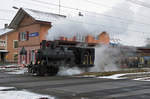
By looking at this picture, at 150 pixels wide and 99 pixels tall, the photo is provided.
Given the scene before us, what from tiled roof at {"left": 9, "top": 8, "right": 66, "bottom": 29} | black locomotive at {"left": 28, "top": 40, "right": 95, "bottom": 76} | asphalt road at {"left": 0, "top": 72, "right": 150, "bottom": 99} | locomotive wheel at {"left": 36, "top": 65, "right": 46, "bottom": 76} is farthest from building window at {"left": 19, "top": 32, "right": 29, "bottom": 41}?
asphalt road at {"left": 0, "top": 72, "right": 150, "bottom": 99}

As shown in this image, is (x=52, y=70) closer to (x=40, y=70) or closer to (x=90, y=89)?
(x=40, y=70)

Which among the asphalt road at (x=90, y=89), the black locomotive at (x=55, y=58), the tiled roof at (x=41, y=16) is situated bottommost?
the asphalt road at (x=90, y=89)

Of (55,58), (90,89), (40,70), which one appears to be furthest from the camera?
(55,58)

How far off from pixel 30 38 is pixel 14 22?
194 inches

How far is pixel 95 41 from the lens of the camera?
28.4 m

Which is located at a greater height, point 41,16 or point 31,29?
point 41,16

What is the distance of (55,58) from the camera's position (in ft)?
67.9

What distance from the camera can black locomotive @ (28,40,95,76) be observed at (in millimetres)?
20109

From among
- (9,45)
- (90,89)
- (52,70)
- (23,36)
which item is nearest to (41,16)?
(23,36)

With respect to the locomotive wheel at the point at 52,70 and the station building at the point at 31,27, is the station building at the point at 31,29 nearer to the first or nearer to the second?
the station building at the point at 31,27

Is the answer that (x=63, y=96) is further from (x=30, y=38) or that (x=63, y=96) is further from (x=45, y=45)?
(x=30, y=38)

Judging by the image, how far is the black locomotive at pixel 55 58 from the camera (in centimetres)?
2011

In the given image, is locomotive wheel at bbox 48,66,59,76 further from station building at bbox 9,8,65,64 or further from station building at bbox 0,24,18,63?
station building at bbox 0,24,18,63

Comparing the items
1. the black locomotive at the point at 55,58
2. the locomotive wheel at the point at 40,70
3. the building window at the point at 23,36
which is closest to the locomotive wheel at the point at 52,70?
the black locomotive at the point at 55,58
